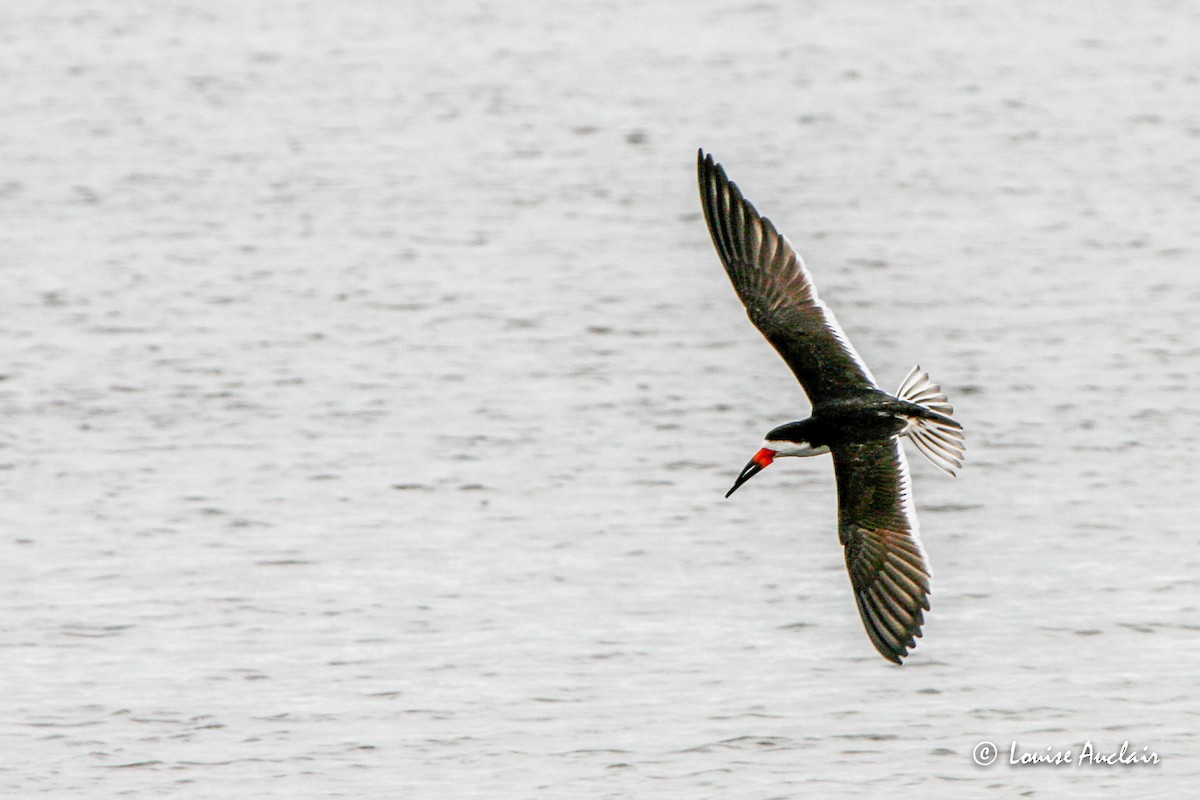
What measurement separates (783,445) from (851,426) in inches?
12.4

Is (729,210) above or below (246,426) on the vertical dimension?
above

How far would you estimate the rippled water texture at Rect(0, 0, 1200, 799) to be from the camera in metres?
9.41

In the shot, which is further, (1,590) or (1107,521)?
(1107,521)

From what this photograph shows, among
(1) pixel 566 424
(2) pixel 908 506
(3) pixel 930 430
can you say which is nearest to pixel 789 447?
(2) pixel 908 506

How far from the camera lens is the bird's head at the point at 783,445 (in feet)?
30.8

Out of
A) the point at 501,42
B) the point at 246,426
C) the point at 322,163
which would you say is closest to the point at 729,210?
the point at 246,426

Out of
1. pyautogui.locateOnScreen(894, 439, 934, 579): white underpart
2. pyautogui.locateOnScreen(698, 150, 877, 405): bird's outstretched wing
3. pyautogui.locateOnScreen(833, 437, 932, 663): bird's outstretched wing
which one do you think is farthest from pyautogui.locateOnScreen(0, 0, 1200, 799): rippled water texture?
pyautogui.locateOnScreen(698, 150, 877, 405): bird's outstretched wing

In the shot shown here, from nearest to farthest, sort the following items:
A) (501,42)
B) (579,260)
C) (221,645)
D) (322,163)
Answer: (221,645), (579,260), (322,163), (501,42)

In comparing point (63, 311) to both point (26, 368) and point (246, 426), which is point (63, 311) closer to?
point (26, 368)

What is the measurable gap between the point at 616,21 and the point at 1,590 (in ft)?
56.2

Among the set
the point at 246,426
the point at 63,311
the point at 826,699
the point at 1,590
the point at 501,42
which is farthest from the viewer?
the point at 501,42

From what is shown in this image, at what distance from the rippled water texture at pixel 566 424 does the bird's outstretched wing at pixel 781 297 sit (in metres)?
1.35

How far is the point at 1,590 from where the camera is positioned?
36.0ft

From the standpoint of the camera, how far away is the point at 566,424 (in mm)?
13438
